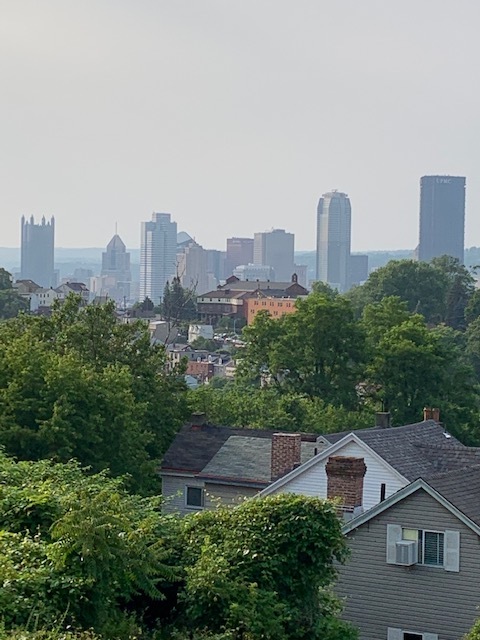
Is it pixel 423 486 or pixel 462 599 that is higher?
pixel 423 486

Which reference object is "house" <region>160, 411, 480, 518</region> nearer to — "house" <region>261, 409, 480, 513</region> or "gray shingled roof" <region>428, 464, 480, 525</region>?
"house" <region>261, 409, 480, 513</region>

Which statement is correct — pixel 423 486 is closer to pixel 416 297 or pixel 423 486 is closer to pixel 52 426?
pixel 52 426

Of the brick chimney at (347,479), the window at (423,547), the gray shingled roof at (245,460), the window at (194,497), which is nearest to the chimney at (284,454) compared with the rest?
the gray shingled roof at (245,460)

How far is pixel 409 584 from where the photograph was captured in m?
29.4

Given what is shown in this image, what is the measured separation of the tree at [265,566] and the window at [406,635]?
196 inches

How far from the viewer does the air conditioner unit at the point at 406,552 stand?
95.7 feet

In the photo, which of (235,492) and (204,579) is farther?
(235,492)

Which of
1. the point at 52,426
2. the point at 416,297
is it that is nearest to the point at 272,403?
the point at 52,426

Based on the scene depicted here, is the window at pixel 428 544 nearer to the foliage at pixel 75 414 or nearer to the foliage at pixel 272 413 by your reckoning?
the foliage at pixel 75 414

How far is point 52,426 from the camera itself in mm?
41219

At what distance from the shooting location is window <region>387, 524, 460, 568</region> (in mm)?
28984

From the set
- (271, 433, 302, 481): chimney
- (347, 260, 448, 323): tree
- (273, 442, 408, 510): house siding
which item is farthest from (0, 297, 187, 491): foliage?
(347, 260, 448, 323): tree

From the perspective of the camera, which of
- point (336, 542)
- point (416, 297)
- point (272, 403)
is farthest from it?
point (416, 297)

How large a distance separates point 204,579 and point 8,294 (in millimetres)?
165470
